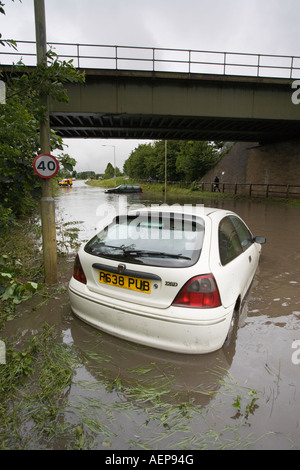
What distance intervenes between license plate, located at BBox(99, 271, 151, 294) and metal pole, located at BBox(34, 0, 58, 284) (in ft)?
6.15

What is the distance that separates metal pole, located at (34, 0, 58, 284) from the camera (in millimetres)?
4109

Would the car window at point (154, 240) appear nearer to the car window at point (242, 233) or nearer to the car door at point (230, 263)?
the car door at point (230, 263)

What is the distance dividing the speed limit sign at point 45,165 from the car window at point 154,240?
4.47 feet

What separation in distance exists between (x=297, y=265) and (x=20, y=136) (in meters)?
5.49

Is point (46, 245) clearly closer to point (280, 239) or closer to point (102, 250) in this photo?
point (102, 250)

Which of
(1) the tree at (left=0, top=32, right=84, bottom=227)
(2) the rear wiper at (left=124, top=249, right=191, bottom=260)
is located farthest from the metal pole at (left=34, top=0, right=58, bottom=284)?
(2) the rear wiper at (left=124, top=249, right=191, bottom=260)

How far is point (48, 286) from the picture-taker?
4.58 meters

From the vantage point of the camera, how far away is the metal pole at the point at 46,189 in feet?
13.5

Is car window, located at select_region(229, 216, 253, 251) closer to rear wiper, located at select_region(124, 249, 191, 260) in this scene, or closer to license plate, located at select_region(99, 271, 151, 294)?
rear wiper, located at select_region(124, 249, 191, 260)

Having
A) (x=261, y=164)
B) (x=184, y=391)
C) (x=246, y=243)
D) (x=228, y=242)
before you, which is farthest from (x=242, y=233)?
(x=261, y=164)

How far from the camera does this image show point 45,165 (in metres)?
4.10

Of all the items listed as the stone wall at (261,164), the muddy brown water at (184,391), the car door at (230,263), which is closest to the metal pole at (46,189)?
the muddy brown water at (184,391)

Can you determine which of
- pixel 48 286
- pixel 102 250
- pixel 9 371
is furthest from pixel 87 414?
pixel 48 286
